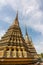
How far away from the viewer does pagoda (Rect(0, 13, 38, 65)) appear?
11.1 meters

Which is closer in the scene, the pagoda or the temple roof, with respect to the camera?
the pagoda

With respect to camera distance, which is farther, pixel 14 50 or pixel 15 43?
pixel 15 43

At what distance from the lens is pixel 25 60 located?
37.2ft

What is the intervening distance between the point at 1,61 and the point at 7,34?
4.19 metres

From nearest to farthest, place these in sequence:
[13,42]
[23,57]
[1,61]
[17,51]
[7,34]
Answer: [1,61] < [23,57] < [17,51] < [13,42] < [7,34]

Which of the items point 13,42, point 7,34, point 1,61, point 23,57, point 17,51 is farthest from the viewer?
point 7,34

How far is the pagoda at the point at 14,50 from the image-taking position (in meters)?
11.1

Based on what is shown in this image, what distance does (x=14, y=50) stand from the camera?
1247cm

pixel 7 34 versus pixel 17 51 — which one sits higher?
pixel 7 34

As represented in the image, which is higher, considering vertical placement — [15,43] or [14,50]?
[15,43]

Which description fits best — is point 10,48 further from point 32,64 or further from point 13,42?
point 32,64

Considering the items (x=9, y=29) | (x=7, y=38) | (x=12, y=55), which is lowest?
(x=12, y=55)

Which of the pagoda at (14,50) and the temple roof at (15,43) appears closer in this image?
the pagoda at (14,50)

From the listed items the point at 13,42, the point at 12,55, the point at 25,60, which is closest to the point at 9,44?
the point at 13,42
